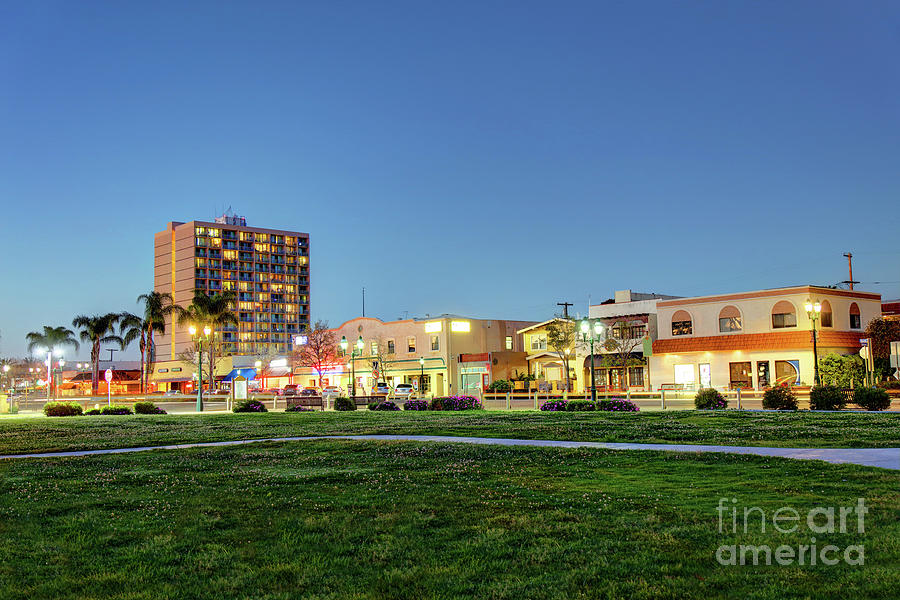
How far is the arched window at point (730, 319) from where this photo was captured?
6331 centimetres

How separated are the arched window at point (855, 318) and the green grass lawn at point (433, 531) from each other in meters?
55.9

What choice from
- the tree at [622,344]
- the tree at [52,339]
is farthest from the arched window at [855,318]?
the tree at [52,339]

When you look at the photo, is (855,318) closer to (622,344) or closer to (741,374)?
(741,374)

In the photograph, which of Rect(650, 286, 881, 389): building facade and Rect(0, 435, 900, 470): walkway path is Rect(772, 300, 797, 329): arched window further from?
Rect(0, 435, 900, 470): walkway path

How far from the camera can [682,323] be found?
220 ft

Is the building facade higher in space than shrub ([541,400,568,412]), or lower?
higher

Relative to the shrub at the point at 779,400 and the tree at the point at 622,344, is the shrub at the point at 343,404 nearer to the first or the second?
the shrub at the point at 779,400

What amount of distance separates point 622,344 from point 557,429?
48.8m

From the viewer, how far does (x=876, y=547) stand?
24.2ft

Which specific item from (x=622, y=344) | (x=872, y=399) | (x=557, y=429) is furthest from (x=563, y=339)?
(x=557, y=429)

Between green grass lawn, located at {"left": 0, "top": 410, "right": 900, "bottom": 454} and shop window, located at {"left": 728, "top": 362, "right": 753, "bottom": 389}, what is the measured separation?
34.2m

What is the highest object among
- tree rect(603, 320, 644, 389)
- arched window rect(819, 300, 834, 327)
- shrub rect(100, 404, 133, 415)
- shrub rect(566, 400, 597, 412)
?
arched window rect(819, 300, 834, 327)

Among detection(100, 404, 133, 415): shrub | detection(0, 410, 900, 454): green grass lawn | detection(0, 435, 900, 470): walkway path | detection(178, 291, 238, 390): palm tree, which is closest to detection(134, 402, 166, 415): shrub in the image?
detection(100, 404, 133, 415): shrub

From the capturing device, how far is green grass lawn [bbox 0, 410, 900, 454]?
19297mm
